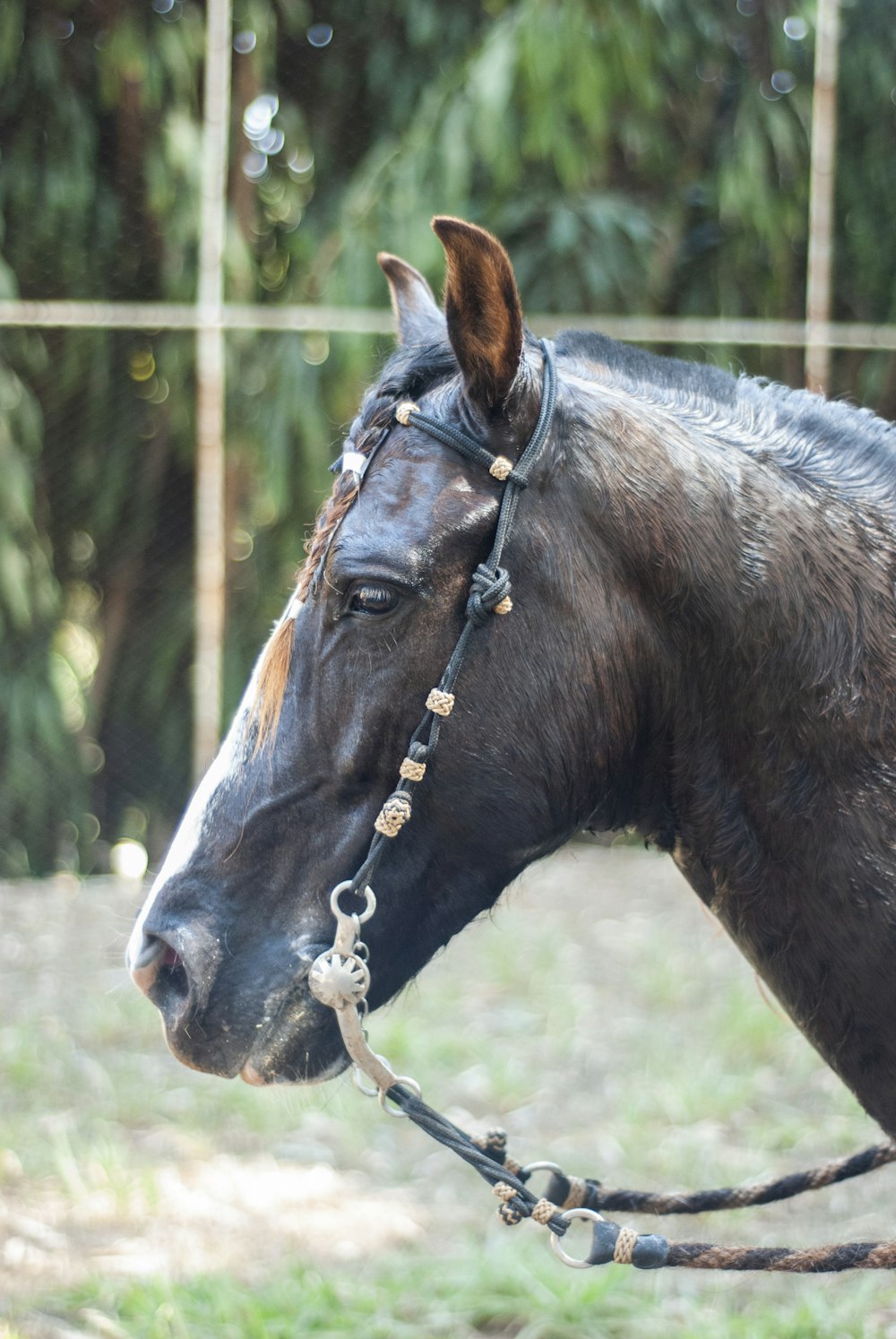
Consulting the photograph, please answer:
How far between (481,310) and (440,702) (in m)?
0.46

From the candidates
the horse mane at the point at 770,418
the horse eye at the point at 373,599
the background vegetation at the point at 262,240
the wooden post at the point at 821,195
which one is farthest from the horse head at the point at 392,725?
the background vegetation at the point at 262,240

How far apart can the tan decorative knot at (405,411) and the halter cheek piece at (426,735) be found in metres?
0.02

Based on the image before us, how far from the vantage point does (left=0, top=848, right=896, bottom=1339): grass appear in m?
2.50

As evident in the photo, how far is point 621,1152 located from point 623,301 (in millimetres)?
4123

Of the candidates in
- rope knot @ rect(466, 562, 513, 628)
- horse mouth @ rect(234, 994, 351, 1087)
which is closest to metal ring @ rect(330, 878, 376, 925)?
horse mouth @ rect(234, 994, 351, 1087)

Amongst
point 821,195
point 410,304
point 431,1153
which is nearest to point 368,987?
point 410,304

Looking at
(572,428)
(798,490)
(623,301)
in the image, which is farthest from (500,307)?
(623,301)

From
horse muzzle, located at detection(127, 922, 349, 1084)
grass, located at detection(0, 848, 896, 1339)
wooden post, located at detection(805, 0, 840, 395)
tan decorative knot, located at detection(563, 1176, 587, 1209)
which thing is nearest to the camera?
horse muzzle, located at detection(127, 922, 349, 1084)

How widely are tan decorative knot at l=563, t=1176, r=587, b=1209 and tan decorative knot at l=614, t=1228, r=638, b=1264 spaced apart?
194 mm

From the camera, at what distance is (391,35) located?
19.4ft

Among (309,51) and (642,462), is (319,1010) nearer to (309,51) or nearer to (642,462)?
(642,462)

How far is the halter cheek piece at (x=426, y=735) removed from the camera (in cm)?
138

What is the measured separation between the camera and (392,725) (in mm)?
1417

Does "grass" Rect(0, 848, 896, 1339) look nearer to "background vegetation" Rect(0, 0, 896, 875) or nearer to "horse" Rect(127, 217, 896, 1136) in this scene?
"horse" Rect(127, 217, 896, 1136)
